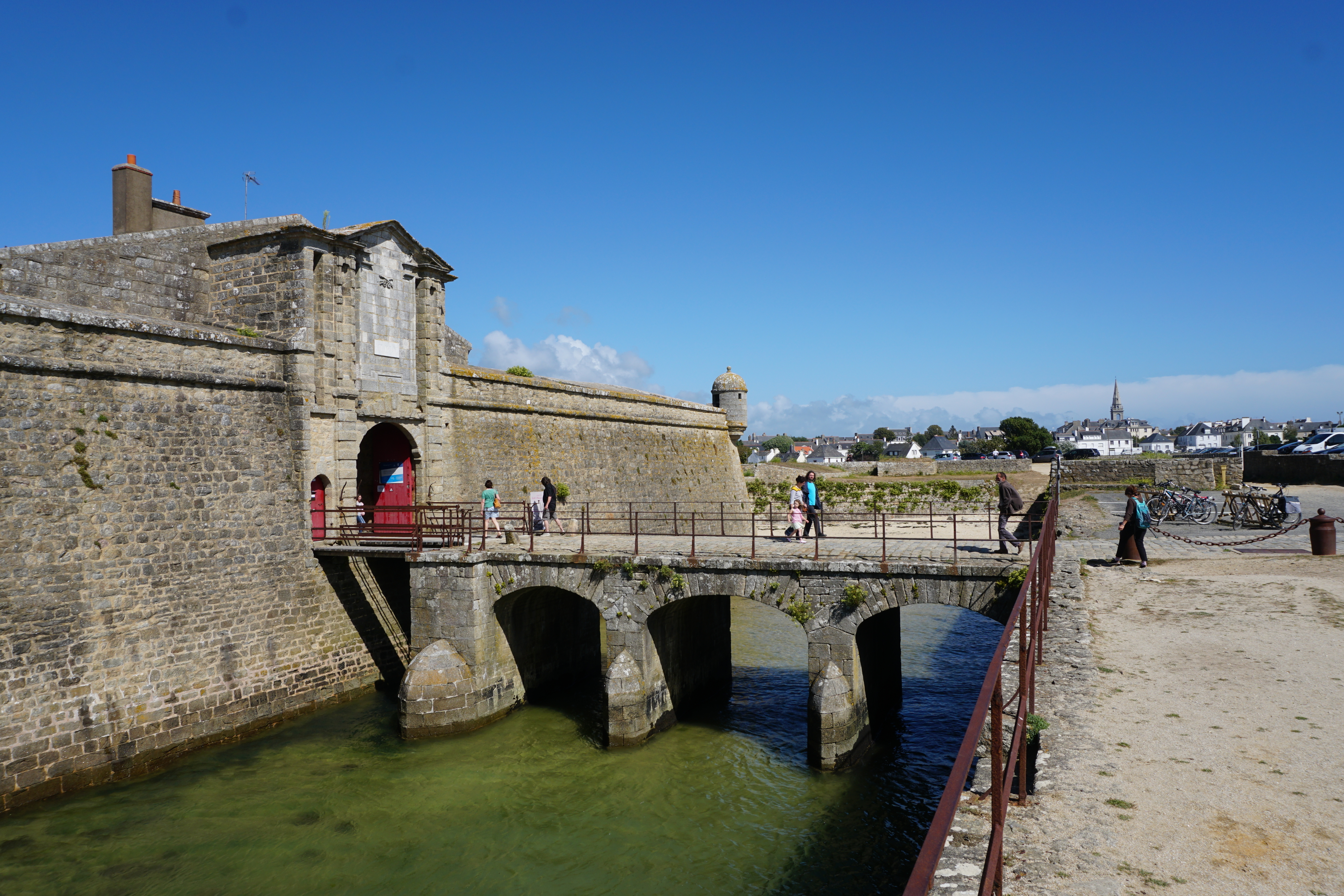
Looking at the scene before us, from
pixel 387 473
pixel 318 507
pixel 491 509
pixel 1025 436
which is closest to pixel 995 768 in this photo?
pixel 491 509

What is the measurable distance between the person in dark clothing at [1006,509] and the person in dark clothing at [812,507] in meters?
3.02

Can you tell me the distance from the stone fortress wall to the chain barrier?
14022 millimetres

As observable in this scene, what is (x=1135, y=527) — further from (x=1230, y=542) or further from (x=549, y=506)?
(x=549, y=506)

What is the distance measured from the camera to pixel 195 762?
487 inches

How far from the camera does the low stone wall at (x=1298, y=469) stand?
27.7m

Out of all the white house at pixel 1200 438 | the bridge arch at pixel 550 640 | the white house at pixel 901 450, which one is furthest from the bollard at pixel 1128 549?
the white house at pixel 1200 438

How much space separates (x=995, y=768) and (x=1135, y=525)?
10.2 meters

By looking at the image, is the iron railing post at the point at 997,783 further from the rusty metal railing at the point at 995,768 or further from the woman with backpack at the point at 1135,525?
the woman with backpack at the point at 1135,525

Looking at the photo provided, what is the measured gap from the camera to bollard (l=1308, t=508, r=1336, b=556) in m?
12.2

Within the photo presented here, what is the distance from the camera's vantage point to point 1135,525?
39.1ft

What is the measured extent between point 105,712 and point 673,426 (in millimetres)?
18361

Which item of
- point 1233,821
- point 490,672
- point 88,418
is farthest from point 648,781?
point 88,418

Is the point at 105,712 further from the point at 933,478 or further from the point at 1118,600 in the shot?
the point at 933,478

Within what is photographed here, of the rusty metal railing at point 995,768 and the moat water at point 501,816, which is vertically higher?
the rusty metal railing at point 995,768
